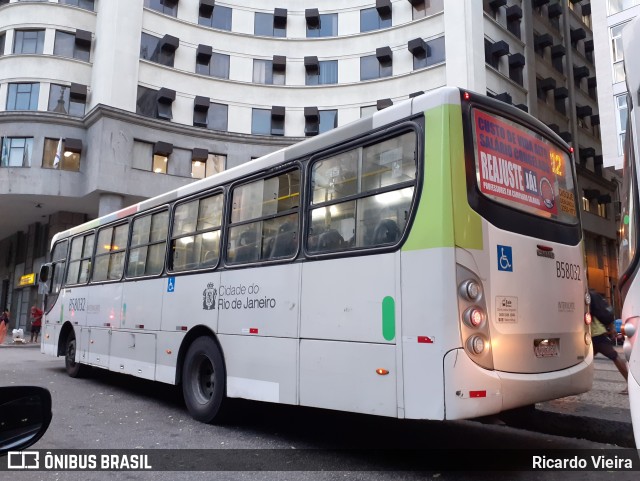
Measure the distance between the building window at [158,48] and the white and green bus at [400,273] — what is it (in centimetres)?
2261

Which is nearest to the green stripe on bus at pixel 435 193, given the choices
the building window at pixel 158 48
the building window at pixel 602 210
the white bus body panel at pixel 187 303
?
the white bus body panel at pixel 187 303

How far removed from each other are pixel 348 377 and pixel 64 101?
25.8 m

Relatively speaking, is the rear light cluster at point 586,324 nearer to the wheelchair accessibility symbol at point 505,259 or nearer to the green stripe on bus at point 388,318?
the wheelchair accessibility symbol at point 505,259

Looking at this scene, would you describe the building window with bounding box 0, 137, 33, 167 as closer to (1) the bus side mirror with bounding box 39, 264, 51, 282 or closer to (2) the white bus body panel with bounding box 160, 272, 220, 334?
(1) the bus side mirror with bounding box 39, 264, 51, 282

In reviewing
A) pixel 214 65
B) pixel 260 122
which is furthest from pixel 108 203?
pixel 214 65

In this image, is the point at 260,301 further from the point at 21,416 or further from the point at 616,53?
the point at 616,53

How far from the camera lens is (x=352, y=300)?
5.30 m

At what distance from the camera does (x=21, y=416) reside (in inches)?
86.7

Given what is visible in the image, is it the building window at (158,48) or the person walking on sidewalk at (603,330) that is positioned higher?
the building window at (158,48)

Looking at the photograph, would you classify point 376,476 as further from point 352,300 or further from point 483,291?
point 483,291

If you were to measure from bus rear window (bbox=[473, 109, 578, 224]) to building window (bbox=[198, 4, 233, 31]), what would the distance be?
27270 millimetres

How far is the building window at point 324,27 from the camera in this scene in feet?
101

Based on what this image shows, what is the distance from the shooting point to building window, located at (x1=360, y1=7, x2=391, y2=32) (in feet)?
96.6

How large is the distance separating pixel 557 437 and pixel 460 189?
3.75m
